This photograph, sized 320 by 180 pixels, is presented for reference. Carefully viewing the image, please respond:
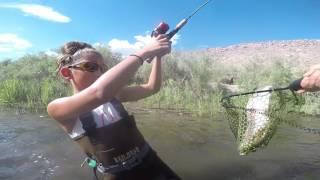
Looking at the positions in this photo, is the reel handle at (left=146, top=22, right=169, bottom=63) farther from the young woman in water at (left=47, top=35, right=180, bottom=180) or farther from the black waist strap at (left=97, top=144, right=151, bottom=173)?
the black waist strap at (left=97, top=144, right=151, bottom=173)

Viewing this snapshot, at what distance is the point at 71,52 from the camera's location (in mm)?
3008

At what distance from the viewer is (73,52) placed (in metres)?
3.01

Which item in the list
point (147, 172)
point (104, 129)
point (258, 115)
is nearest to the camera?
point (104, 129)

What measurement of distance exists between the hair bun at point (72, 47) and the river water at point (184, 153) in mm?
4080

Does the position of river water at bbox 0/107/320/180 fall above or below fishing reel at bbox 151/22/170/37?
below

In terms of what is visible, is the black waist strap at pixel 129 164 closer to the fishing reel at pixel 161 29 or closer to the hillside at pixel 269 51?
the fishing reel at pixel 161 29

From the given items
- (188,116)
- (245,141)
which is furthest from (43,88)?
(245,141)

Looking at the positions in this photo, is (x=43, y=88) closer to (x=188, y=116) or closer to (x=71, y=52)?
(x=188, y=116)

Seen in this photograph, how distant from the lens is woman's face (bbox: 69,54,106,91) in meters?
2.88

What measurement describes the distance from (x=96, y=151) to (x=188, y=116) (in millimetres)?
9957

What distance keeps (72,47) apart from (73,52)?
5 centimetres

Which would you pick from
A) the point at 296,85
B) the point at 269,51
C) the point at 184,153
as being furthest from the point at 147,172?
the point at 269,51

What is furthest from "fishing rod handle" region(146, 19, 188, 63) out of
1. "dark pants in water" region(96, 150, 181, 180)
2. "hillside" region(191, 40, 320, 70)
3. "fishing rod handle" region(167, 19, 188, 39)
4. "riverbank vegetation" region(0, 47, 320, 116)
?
"hillside" region(191, 40, 320, 70)

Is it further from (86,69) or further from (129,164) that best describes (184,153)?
(86,69)
